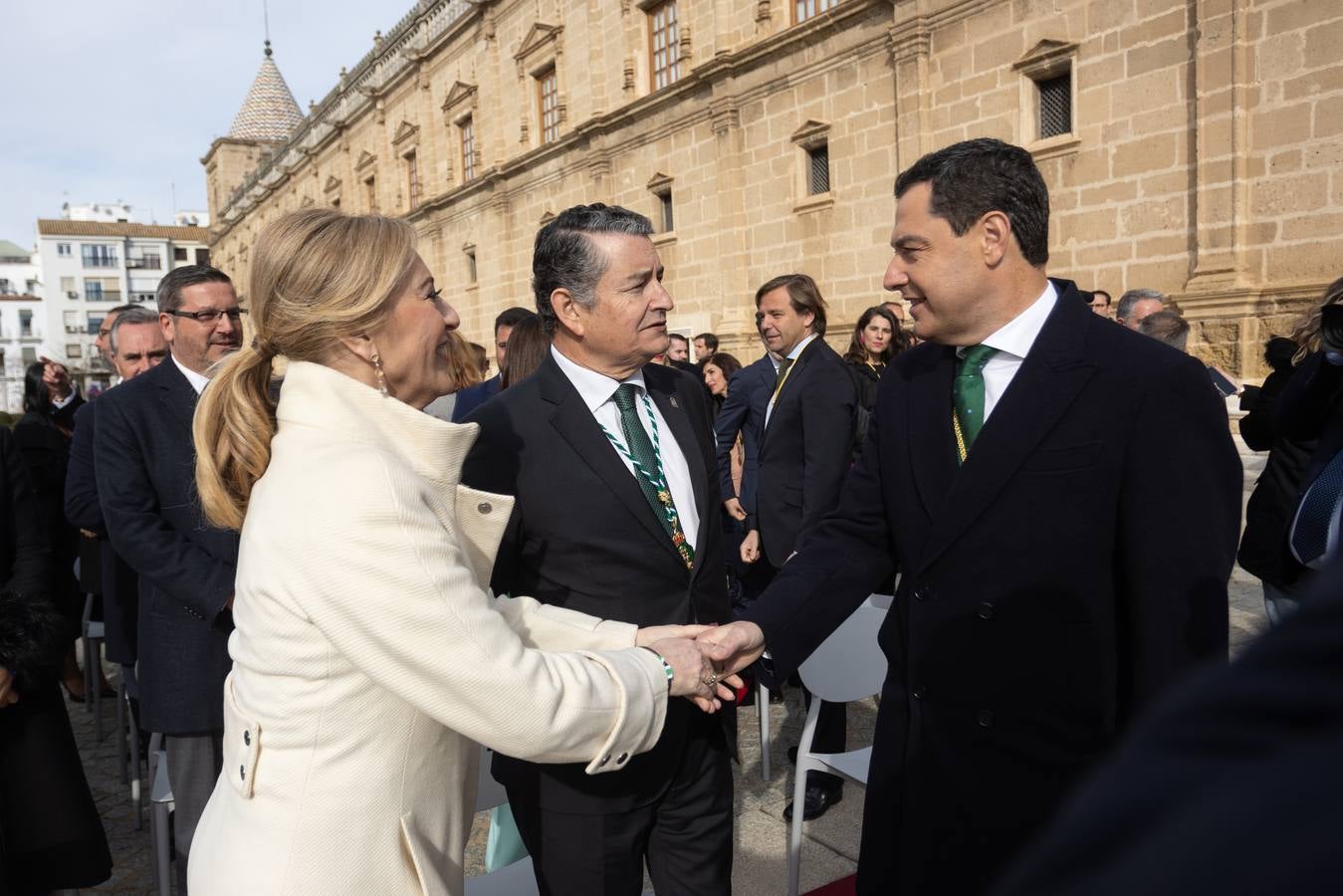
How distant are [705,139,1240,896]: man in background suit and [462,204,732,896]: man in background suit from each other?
0.34 m

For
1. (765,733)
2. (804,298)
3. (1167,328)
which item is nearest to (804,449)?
(804,298)

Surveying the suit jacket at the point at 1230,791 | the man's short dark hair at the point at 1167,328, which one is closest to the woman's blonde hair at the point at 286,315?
the suit jacket at the point at 1230,791

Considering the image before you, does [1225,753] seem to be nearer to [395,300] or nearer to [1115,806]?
[1115,806]

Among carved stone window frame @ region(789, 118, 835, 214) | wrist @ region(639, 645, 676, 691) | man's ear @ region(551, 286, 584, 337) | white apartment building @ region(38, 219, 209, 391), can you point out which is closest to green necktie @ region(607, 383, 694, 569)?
man's ear @ region(551, 286, 584, 337)

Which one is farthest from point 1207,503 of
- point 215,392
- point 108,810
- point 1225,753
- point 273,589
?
point 108,810

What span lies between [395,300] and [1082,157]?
10523 mm

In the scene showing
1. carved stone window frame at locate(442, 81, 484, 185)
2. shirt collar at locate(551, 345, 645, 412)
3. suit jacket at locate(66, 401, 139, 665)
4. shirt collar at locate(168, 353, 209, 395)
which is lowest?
suit jacket at locate(66, 401, 139, 665)

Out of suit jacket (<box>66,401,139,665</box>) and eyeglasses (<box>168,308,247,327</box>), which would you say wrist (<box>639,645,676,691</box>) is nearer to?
eyeglasses (<box>168,308,247,327</box>)

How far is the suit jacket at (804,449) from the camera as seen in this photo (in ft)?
15.4

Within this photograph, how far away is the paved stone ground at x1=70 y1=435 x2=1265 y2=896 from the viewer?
369cm

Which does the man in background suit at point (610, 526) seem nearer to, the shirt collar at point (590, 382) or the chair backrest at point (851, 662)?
the shirt collar at point (590, 382)

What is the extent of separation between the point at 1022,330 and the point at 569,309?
3.95 ft

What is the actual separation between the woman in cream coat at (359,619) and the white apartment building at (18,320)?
83.9 metres

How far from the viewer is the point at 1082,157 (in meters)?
10.5
